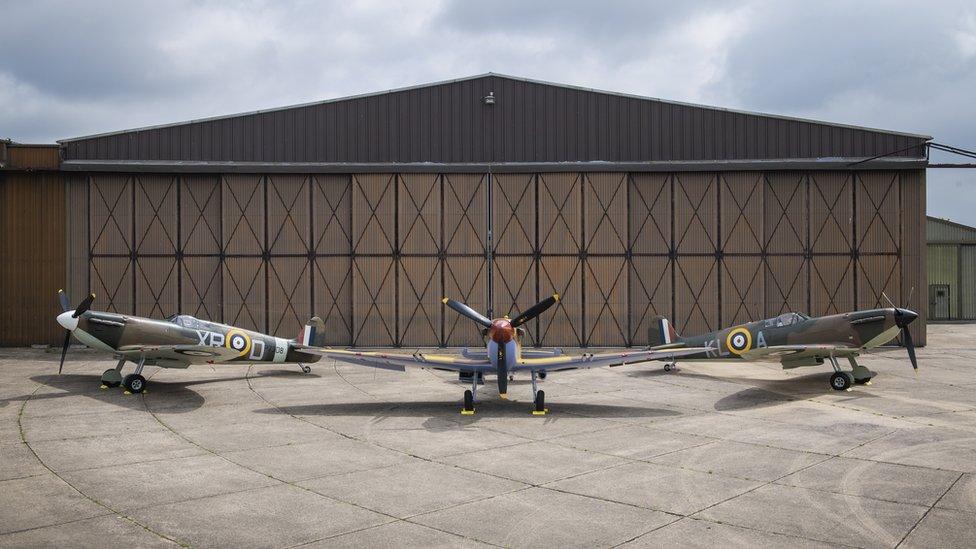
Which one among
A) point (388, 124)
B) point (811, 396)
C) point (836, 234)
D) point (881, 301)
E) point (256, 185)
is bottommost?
point (811, 396)

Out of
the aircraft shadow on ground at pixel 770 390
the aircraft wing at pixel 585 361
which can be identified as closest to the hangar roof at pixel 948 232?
the aircraft shadow on ground at pixel 770 390

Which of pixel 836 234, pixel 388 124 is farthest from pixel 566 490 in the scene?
pixel 836 234

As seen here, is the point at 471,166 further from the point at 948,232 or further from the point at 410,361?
the point at 948,232

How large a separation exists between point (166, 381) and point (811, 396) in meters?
20.0

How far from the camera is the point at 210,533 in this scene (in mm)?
9555

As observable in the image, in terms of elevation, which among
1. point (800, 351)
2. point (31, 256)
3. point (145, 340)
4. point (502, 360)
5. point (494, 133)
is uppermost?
point (494, 133)

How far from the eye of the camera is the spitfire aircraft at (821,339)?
21.9m

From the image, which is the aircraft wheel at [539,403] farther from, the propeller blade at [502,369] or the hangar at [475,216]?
the hangar at [475,216]

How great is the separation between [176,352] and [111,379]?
2.30m

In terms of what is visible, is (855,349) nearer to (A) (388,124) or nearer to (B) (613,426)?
(B) (613,426)

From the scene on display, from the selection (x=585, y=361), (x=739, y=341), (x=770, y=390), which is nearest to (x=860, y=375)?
(x=770, y=390)

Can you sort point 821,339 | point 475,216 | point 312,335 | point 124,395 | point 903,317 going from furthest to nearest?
point 475,216
point 312,335
point 821,339
point 903,317
point 124,395

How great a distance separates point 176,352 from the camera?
2106 centimetres

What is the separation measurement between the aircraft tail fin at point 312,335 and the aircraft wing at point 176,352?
14.2ft
